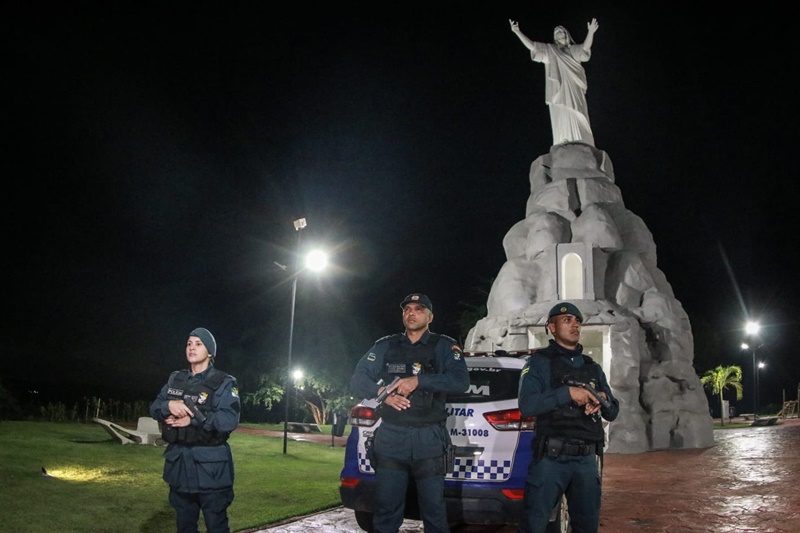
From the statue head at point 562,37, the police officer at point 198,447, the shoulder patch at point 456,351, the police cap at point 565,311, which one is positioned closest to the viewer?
the police officer at point 198,447

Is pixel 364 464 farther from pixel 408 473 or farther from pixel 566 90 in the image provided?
pixel 566 90

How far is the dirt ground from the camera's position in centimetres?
695

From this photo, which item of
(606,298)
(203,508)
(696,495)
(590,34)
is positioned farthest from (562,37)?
(203,508)

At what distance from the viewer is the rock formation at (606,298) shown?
1714cm

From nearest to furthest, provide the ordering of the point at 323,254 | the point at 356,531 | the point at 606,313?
the point at 356,531
the point at 323,254
the point at 606,313

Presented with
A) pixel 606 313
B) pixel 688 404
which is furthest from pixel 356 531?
pixel 688 404

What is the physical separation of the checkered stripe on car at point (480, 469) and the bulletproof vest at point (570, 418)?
0.78 m

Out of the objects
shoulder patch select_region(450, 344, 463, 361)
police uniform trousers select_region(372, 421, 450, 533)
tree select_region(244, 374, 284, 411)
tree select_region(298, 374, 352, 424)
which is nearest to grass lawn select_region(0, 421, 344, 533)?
police uniform trousers select_region(372, 421, 450, 533)

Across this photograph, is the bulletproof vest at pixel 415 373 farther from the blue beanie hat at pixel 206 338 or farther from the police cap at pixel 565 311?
the blue beanie hat at pixel 206 338

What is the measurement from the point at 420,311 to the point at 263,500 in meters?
4.47

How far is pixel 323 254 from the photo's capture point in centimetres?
1545

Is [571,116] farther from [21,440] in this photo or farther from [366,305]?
[366,305]

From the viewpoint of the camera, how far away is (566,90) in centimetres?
2295

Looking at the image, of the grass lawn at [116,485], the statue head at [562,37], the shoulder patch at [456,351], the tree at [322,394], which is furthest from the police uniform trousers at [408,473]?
the tree at [322,394]
